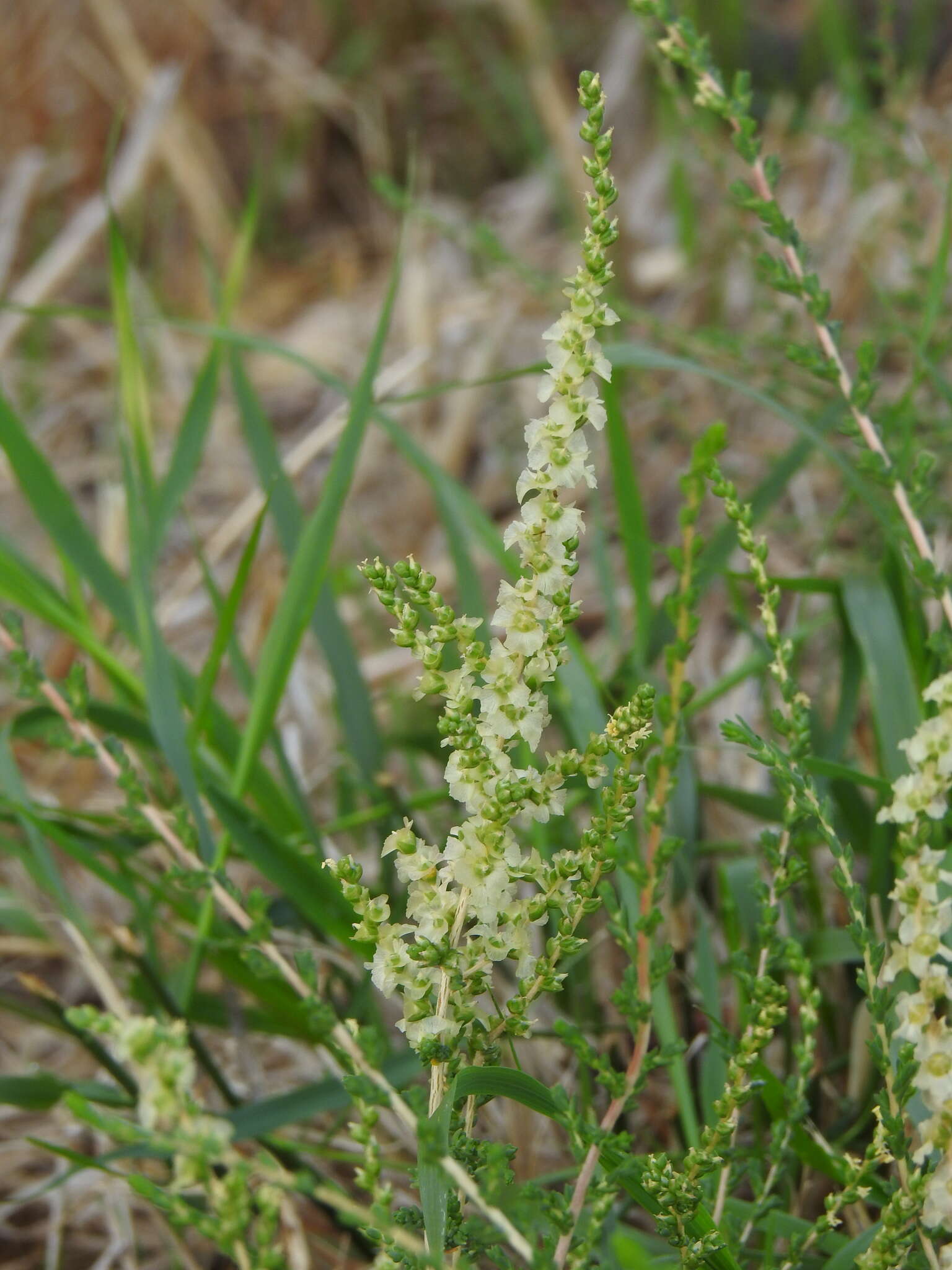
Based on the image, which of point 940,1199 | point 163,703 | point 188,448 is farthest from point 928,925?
point 188,448

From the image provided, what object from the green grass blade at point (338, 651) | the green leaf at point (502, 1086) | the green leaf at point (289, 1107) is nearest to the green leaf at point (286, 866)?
the green leaf at point (289, 1107)

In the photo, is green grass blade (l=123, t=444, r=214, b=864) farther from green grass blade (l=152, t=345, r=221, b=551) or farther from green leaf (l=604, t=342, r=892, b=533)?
green leaf (l=604, t=342, r=892, b=533)

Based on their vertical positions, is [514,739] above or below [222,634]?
below

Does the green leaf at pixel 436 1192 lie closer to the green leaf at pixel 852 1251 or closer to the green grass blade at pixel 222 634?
the green leaf at pixel 852 1251

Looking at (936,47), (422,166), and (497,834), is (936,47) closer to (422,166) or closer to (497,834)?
(422,166)

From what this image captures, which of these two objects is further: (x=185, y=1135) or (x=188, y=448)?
(x=188, y=448)

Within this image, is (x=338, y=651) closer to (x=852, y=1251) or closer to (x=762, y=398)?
(x=762, y=398)
